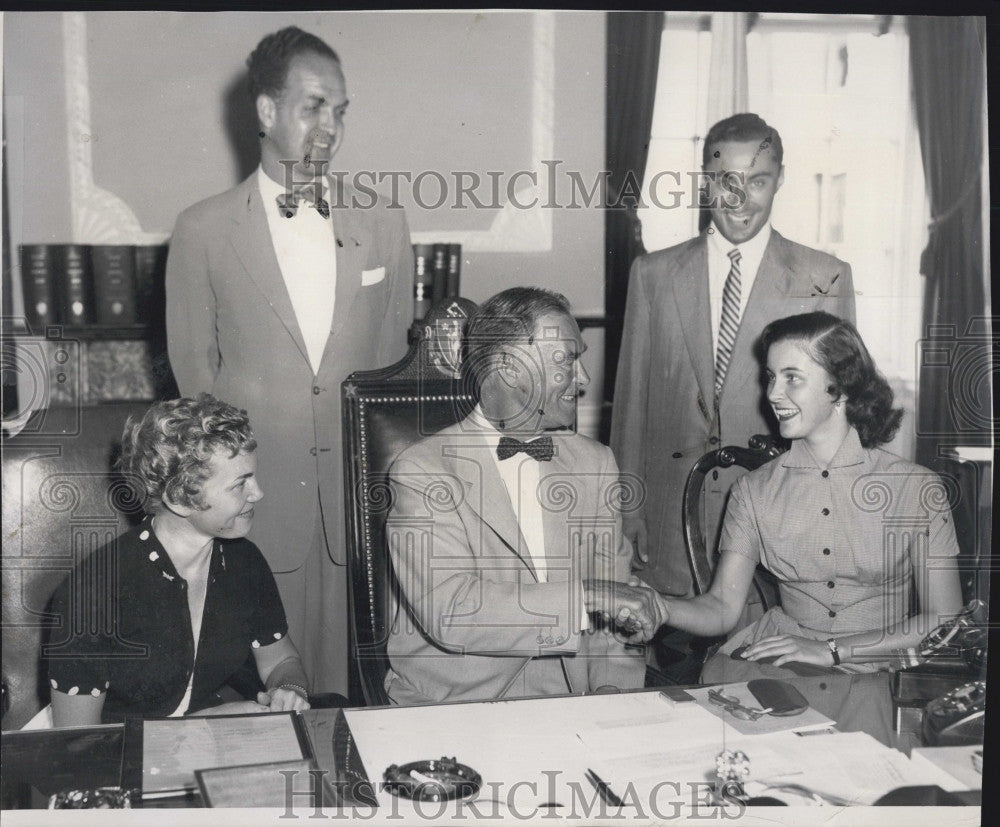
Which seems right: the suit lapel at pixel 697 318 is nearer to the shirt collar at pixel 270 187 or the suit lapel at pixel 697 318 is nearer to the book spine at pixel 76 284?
the shirt collar at pixel 270 187

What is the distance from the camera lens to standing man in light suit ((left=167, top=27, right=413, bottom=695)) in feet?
8.21

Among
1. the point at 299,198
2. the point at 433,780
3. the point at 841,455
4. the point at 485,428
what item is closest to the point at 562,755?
the point at 433,780

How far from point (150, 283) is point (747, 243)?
1.58 m

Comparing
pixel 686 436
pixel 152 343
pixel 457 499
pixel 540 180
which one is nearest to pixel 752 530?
pixel 686 436

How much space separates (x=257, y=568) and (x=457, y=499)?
1.67 ft

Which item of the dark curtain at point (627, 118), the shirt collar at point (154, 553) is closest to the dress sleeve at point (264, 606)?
the shirt collar at point (154, 553)

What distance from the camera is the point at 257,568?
7.72ft

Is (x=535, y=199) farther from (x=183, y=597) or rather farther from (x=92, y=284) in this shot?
(x=183, y=597)

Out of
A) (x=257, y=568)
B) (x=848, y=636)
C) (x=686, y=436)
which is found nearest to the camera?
(x=257, y=568)

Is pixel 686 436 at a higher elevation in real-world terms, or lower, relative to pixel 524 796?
higher

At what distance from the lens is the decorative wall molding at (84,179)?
2465 millimetres

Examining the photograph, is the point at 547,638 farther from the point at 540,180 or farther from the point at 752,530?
the point at 540,180

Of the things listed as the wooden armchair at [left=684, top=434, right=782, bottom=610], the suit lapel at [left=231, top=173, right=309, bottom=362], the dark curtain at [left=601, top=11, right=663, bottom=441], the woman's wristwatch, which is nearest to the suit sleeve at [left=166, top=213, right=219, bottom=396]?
the suit lapel at [left=231, top=173, right=309, bottom=362]

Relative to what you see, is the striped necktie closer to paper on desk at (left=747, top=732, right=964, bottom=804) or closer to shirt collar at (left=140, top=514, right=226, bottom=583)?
paper on desk at (left=747, top=732, right=964, bottom=804)
